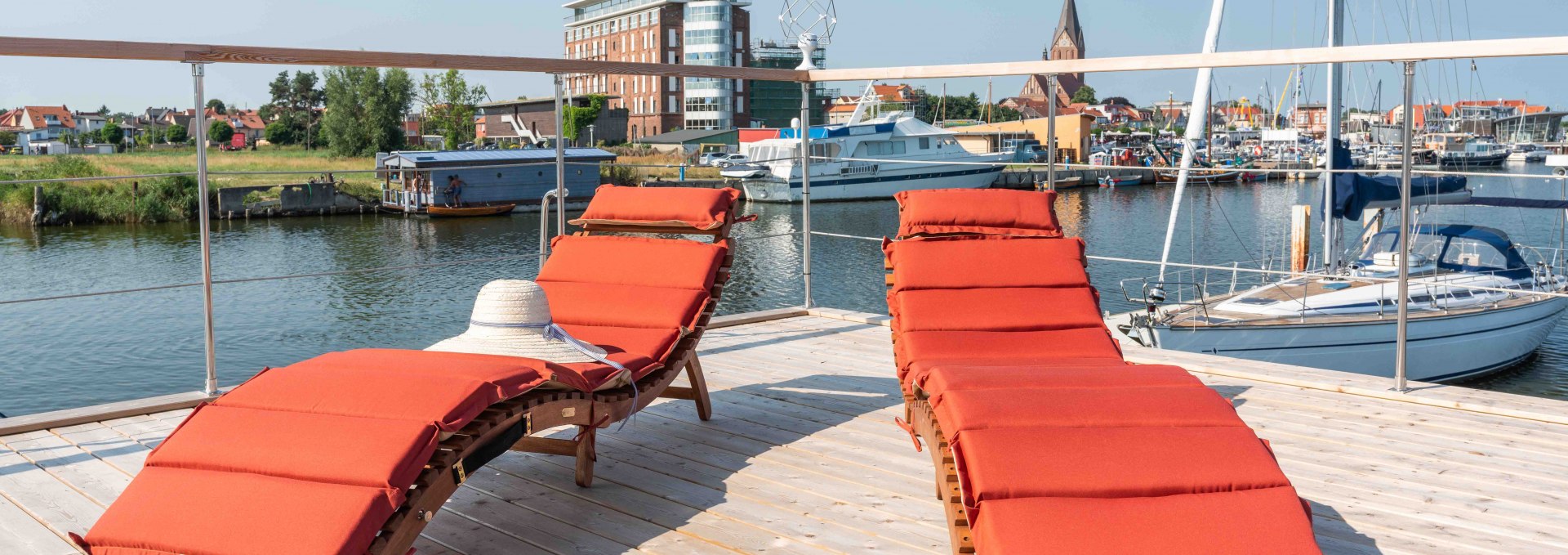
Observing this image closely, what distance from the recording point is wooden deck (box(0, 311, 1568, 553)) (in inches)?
89.9

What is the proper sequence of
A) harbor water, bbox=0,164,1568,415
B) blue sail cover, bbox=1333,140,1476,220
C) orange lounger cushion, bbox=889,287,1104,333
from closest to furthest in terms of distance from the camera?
orange lounger cushion, bbox=889,287,1104,333 → blue sail cover, bbox=1333,140,1476,220 → harbor water, bbox=0,164,1568,415

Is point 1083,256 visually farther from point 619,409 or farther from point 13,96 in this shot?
point 13,96

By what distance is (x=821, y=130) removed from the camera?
33438 mm

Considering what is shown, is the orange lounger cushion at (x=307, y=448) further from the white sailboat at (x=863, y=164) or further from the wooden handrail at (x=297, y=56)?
the white sailboat at (x=863, y=164)

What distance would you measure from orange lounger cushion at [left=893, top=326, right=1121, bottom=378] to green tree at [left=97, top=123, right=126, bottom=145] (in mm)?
35584

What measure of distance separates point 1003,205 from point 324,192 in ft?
94.8

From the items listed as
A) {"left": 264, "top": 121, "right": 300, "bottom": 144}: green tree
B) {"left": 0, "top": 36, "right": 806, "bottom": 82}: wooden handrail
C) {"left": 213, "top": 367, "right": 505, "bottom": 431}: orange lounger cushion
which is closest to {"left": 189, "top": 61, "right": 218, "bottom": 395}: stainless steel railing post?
{"left": 0, "top": 36, "right": 806, "bottom": 82}: wooden handrail

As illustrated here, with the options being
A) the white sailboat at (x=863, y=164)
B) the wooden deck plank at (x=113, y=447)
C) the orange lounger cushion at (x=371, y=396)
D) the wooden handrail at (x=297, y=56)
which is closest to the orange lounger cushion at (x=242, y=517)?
the orange lounger cushion at (x=371, y=396)

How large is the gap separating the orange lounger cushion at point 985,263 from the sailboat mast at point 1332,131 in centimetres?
836

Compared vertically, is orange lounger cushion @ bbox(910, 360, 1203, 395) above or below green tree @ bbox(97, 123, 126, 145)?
below

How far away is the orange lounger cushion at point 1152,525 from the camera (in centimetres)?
164

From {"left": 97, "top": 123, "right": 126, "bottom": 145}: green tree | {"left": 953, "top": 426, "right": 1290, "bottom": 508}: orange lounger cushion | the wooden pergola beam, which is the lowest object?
{"left": 953, "top": 426, "right": 1290, "bottom": 508}: orange lounger cushion

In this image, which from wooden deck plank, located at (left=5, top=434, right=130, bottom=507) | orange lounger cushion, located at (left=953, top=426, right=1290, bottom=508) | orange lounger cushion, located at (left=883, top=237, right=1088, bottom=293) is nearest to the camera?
orange lounger cushion, located at (left=953, top=426, right=1290, bottom=508)

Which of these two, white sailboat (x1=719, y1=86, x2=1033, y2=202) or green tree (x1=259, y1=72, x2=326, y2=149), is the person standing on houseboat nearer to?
white sailboat (x1=719, y1=86, x2=1033, y2=202)
